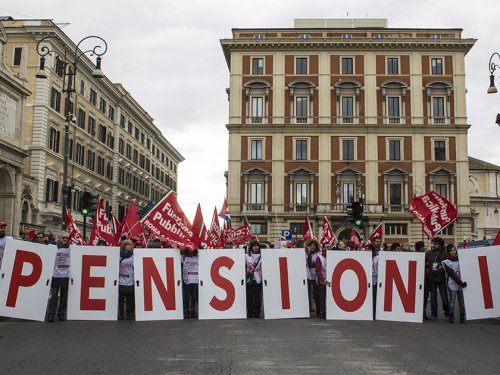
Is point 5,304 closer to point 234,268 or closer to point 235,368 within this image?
point 234,268

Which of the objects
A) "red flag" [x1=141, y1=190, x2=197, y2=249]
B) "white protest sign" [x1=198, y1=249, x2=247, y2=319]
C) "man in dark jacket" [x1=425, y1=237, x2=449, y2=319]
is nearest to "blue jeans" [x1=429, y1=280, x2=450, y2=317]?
"man in dark jacket" [x1=425, y1=237, x2=449, y2=319]

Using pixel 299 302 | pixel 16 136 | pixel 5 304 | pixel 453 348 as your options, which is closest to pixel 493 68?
pixel 299 302

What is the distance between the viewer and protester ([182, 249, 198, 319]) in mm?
13430

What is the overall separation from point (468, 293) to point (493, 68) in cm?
1125

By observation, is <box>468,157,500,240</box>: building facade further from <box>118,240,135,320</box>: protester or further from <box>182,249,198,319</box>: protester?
<box>118,240,135,320</box>: protester

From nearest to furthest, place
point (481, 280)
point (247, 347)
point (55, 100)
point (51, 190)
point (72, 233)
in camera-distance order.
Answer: point (247, 347) → point (481, 280) → point (72, 233) → point (51, 190) → point (55, 100)

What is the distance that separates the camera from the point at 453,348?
9469 mm

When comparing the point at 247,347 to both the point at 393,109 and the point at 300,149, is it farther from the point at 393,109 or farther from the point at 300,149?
the point at 393,109

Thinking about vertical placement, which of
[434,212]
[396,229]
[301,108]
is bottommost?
[434,212]

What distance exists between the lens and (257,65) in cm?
5672

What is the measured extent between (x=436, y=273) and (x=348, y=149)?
4226 cm

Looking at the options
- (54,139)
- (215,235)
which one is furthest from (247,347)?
(54,139)

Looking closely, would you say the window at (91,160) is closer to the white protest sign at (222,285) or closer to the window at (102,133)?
the window at (102,133)

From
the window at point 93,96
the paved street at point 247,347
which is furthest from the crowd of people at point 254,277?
the window at point 93,96
